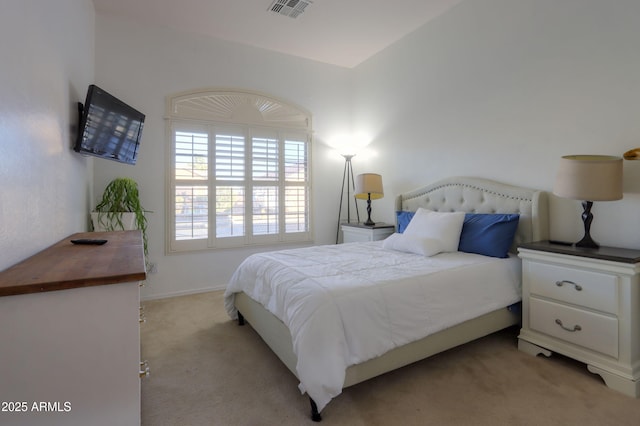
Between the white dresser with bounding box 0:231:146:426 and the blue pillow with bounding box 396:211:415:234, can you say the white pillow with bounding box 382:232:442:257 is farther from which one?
the white dresser with bounding box 0:231:146:426

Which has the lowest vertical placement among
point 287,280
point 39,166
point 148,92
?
point 287,280

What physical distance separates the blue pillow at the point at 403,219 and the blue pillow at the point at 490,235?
0.70 m

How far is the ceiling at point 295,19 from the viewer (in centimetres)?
308

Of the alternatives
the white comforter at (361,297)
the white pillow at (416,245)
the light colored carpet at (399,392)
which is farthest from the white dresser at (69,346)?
the white pillow at (416,245)

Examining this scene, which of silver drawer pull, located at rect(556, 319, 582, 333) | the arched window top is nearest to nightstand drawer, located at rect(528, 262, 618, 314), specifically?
silver drawer pull, located at rect(556, 319, 582, 333)

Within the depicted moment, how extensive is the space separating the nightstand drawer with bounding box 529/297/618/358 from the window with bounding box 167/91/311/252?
2829mm

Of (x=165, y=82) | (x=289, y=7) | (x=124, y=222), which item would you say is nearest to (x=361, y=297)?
(x=124, y=222)

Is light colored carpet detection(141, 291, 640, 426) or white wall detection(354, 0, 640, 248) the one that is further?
white wall detection(354, 0, 640, 248)

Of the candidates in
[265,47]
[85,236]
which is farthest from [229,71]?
[85,236]

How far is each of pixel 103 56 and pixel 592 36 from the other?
4.33 m

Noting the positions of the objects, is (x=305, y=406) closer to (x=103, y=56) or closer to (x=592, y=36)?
(x=592, y=36)

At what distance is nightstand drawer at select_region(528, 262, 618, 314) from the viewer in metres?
1.83

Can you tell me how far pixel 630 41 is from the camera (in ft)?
6.75

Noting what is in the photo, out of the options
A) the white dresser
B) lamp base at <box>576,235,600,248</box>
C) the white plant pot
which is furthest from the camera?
the white plant pot
